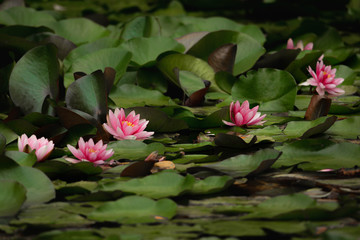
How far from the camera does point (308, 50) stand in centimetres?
282

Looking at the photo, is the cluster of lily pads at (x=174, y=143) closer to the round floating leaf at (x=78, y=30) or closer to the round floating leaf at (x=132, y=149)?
the round floating leaf at (x=132, y=149)

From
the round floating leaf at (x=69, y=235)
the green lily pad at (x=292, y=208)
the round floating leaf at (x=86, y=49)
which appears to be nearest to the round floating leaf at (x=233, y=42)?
the round floating leaf at (x=86, y=49)

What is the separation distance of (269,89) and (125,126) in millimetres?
736

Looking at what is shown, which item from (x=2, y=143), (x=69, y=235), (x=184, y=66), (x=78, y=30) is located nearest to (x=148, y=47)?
(x=184, y=66)

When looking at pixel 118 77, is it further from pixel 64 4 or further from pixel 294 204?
pixel 64 4

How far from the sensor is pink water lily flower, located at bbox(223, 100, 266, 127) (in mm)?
1875

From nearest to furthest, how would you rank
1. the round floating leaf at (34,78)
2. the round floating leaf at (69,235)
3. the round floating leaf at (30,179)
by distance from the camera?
the round floating leaf at (69,235)
the round floating leaf at (30,179)
the round floating leaf at (34,78)

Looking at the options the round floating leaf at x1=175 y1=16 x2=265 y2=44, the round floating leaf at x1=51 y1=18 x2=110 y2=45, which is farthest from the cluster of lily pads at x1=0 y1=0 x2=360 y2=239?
the round floating leaf at x1=175 y1=16 x2=265 y2=44

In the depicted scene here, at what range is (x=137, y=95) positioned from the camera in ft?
7.73

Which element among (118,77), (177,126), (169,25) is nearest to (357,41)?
(169,25)

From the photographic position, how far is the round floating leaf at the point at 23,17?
3326 mm

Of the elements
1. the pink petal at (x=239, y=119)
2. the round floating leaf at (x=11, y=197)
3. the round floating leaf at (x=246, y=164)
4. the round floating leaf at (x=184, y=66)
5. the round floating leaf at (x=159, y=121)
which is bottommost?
the round floating leaf at (x=11, y=197)

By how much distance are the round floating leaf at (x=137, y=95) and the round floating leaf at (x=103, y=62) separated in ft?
0.21

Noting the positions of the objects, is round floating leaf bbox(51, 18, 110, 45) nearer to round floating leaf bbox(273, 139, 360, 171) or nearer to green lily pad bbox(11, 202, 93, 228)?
round floating leaf bbox(273, 139, 360, 171)
